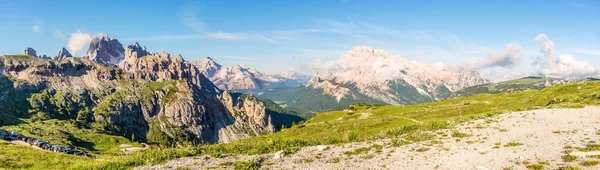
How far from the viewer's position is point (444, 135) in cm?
4338

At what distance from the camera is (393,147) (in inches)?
1521

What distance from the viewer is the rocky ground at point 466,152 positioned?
1152 inches

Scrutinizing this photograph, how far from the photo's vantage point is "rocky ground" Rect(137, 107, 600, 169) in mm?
29250

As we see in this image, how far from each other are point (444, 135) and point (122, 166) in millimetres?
34157

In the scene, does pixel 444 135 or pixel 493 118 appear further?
pixel 493 118

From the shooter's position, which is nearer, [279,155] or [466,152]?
[466,152]

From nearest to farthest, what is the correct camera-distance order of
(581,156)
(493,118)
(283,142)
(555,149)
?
(581,156), (555,149), (283,142), (493,118)

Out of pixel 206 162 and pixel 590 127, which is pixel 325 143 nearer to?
pixel 206 162

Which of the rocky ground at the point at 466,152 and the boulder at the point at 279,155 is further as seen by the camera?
the boulder at the point at 279,155

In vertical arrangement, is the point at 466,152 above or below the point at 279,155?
above

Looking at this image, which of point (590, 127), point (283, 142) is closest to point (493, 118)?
point (590, 127)

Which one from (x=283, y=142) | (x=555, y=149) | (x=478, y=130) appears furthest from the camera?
(x=478, y=130)

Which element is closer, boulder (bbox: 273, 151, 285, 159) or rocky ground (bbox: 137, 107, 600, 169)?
rocky ground (bbox: 137, 107, 600, 169)

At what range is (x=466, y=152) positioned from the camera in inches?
1336
